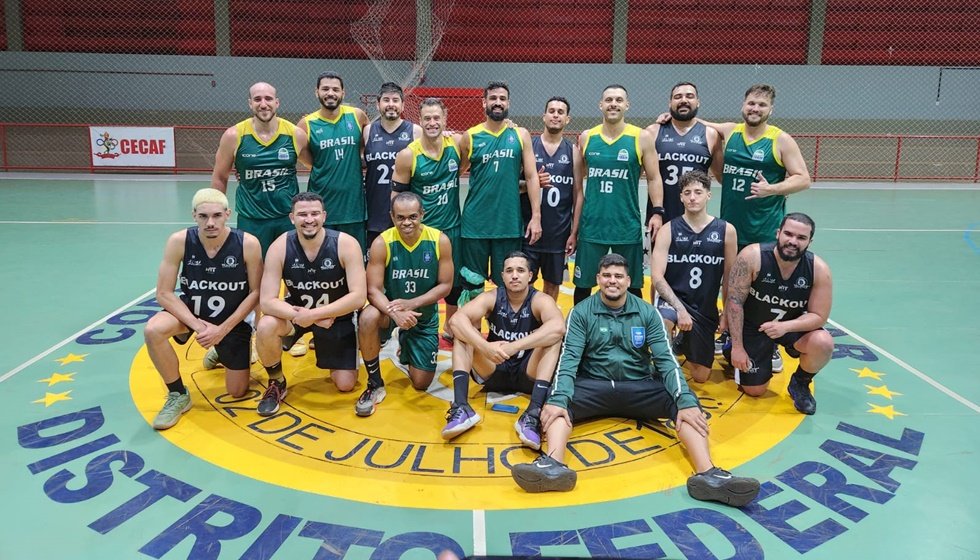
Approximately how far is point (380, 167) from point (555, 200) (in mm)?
1473

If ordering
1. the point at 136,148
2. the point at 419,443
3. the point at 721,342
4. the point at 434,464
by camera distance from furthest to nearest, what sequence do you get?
the point at 136,148 < the point at 721,342 < the point at 419,443 < the point at 434,464

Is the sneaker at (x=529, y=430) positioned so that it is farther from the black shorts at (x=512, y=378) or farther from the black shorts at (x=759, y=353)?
the black shorts at (x=759, y=353)

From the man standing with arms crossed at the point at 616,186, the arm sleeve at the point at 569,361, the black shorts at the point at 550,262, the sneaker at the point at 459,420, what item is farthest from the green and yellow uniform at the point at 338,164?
the arm sleeve at the point at 569,361

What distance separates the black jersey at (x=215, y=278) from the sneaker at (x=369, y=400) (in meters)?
1.04

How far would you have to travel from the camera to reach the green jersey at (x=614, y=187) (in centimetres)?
563

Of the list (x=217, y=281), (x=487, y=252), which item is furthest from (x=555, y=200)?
(x=217, y=281)

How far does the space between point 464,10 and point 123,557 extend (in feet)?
57.8

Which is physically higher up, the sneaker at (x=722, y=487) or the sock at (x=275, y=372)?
the sock at (x=275, y=372)

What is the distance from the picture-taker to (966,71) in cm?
1828

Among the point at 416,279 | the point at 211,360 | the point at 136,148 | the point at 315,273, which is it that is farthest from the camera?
the point at 136,148

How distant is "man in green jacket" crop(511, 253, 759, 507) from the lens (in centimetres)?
425

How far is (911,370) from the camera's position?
5.53m

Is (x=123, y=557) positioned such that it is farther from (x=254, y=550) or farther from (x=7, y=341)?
(x=7, y=341)

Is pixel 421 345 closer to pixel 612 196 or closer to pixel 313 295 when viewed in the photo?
pixel 313 295
